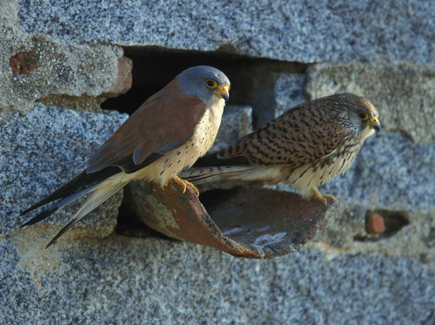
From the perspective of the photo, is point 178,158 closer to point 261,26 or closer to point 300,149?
point 300,149

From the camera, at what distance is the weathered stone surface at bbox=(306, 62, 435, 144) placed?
276 centimetres

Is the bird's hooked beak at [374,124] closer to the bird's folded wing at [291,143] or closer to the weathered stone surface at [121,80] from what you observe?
the bird's folded wing at [291,143]

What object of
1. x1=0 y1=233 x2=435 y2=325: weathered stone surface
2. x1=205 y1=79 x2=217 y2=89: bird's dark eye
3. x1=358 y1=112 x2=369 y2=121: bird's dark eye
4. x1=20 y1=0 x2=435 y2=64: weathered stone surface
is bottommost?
x1=0 y1=233 x2=435 y2=325: weathered stone surface

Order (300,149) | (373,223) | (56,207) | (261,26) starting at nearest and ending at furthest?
(56,207)
(300,149)
(261,26)
(373,223)

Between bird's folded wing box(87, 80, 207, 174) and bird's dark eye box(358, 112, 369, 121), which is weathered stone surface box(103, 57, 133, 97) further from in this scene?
bird's dark eye box(358, 112, 369, 121)

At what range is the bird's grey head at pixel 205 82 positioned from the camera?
221 centimetres

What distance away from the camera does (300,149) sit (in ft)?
7.89

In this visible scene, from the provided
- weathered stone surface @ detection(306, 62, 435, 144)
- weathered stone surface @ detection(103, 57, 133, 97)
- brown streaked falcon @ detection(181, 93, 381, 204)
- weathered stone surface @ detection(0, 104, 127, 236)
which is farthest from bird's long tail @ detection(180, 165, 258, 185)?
weathered stone surface @ detection(306, 62, 435, 144)

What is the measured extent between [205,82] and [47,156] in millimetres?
692

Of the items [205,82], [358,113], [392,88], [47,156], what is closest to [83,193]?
[47,156]

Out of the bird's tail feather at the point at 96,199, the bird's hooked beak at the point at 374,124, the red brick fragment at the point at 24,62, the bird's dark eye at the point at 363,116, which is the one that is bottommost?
the bird's tail feather at the point at 96,199

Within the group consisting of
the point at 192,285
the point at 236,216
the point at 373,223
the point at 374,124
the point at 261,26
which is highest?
the point at 261,26

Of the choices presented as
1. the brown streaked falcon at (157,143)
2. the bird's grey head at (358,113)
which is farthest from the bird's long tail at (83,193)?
A: the bird's grey head at (358,113)

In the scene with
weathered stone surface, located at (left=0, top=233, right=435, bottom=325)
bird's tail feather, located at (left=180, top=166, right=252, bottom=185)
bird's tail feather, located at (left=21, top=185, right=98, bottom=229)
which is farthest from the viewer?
bird's tail feather, located at (left=180, top=166, right=252, bottom=185)
